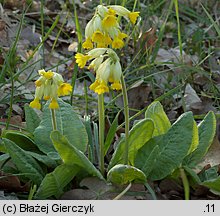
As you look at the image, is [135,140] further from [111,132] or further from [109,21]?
[109,21]

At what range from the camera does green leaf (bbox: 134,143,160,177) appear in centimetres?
184

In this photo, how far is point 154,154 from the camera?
1.84m

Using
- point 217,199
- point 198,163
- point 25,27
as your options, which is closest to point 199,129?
point 198,163

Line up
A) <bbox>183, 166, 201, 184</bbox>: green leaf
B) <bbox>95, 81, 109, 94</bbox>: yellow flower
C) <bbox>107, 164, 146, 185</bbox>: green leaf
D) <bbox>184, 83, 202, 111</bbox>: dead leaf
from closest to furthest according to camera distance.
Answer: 1. <bbox>95, 81, 109, 94</bbox>: yellow flower
2. <bbox>107, 164, 146, 185</bbox>: green leaf
3. <bbox>183, 166, 201, 184</bbox>: green leaf
4. <bbox>184, 83, 202, 111</bbox>: dead leaf

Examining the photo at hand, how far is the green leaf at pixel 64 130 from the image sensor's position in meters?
1.97

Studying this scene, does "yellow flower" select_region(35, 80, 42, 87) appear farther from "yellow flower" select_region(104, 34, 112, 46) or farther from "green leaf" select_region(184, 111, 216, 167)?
"green leaf" select_region(184, 111, 216, 167)

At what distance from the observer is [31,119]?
6.81ft

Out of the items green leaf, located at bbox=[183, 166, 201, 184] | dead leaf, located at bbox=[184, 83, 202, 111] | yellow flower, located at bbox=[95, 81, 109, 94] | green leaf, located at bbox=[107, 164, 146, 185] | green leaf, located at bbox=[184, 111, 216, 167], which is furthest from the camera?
dead leaf, located at bbox=[184, 83, 202, 111]

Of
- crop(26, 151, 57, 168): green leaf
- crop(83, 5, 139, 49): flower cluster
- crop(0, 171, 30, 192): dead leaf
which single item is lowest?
crop(0, 171, 30, 192): dead leaf

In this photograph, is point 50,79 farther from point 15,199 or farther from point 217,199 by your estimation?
point 217,199

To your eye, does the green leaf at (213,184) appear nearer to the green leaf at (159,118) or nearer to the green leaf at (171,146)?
the green leaf at (171,146)

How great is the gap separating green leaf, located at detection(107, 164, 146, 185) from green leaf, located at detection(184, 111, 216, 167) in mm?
217

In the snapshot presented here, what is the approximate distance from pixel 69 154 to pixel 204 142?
531 mm

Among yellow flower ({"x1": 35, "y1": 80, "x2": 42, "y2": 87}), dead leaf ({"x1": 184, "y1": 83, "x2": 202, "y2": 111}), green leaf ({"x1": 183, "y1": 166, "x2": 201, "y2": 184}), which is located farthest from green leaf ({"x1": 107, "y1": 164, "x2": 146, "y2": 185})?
dead leaf ({"x1": 184, "y1": 83, "x2": 202, "y2": 111})
